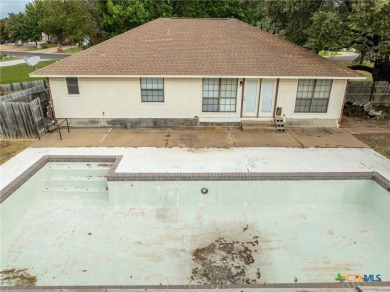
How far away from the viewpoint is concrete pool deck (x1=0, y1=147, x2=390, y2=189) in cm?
1042

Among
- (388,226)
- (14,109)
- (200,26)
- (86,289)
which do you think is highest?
(200,26)

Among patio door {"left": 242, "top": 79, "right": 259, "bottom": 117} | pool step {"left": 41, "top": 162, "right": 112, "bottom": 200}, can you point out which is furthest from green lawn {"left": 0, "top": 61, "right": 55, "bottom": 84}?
patio door {"left": 242, "top": 79, "right": 259, "bottom": 117}

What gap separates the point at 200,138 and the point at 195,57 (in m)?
4.16

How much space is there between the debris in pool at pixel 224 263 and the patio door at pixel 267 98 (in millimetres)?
8314

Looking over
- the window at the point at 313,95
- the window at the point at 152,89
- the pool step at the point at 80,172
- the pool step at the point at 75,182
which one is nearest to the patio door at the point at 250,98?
the window at the point at 313,95

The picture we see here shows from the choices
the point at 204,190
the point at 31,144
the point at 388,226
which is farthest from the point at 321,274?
the point at 31,144

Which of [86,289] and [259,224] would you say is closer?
[86,289]

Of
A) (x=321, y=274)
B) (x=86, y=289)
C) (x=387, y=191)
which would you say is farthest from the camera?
(x=387, y=191)

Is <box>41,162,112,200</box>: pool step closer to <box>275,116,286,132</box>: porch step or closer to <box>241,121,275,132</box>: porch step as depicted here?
<box>241,121,275,132</box>: porch step

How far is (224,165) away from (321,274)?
490 centimetres

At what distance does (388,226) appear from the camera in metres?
8.56

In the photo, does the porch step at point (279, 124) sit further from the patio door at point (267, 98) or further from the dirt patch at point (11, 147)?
the dirt patch at point (11, 147)

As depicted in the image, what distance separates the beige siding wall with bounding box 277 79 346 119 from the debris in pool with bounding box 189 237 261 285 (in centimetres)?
866

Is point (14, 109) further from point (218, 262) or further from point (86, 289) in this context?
point (218, 262)
